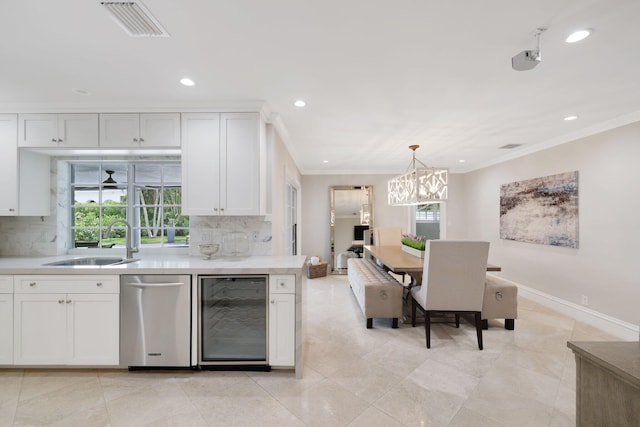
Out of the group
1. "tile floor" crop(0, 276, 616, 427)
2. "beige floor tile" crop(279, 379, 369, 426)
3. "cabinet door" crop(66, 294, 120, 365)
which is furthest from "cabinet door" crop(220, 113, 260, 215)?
"beige floor tile" crop(279, 379, 369, 426)

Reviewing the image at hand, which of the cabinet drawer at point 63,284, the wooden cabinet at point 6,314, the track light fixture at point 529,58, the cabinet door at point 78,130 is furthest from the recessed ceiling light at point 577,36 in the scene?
the wooden cabinet at point 6,314

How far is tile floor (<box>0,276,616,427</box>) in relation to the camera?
5.90ft

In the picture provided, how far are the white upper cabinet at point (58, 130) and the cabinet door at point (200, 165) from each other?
93 centimetres

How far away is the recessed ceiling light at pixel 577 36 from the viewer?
65.6 inches

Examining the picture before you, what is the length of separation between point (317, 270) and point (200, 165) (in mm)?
3759

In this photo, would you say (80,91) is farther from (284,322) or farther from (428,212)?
(428,212)

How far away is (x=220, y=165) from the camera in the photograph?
106 inches

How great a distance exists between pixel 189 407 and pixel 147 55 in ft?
8.15

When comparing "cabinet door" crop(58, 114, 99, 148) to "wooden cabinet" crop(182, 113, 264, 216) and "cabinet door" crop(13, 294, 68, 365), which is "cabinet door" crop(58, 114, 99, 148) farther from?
"cabinet door" crop(13, 294, 68, 365)

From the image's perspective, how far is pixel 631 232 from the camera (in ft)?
9.79

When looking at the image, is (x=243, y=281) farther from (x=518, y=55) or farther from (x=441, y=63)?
(x=518, y=55)

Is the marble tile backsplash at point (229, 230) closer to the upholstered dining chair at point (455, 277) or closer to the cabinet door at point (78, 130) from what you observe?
the cabinet door at point (78, 130)

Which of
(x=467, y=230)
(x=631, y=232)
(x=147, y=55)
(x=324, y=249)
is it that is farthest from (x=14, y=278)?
(x=467, y=230)

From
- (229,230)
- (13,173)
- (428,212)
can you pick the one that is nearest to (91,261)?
(13,173)
